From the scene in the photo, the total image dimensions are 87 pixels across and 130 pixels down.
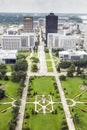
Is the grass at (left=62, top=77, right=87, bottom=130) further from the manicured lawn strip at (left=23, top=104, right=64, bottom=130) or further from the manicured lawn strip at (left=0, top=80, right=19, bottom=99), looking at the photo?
the manicured lawn strip at (left=0, top=80, right=19, bottom=99)

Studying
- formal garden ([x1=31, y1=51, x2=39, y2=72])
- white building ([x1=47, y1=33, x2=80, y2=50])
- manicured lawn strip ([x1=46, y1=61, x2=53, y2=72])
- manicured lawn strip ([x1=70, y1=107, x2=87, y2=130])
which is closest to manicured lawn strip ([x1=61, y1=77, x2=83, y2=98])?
manicured lawn strip ([x1=70, y1=107, x2=87, y2=130])

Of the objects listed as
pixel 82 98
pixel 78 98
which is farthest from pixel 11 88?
pixel 82 98

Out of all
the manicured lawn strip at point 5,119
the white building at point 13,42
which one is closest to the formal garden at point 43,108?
the manicured lawn strip at point 5,119

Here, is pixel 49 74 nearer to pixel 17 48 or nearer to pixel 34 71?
pixel 34 71

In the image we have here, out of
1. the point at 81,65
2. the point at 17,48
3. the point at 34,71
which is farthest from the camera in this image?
the point at 17,48

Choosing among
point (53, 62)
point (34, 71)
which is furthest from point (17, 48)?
point (34, 71)

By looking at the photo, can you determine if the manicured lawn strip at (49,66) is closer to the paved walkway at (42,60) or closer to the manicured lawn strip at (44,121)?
the paved walkway at (42,60)
